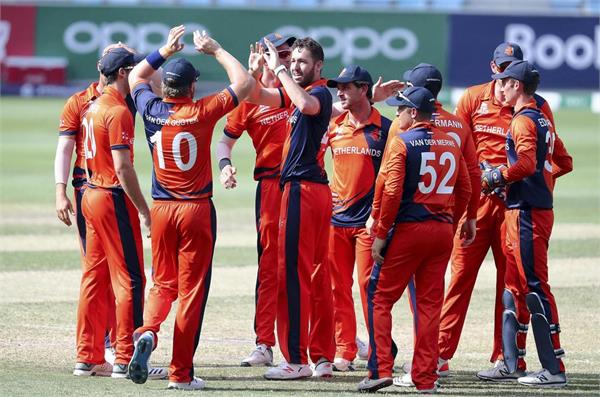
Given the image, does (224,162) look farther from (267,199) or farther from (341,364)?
(341,364)

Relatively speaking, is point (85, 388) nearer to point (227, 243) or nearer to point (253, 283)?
point (253, 283)

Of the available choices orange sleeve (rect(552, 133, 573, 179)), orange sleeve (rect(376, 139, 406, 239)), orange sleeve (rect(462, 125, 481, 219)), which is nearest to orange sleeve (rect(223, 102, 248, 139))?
orange sleeve (rect(376, 139, 406, 239))

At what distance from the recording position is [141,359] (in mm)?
7609

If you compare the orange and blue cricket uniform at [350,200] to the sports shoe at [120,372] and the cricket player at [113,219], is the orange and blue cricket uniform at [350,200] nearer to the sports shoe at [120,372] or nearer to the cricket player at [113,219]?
the cricket player at [113,219]

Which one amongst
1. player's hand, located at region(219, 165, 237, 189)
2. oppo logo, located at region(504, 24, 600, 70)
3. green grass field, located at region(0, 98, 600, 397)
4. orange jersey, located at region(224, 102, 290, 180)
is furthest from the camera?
oppo logo, located at region(504, 24, 600, 70)

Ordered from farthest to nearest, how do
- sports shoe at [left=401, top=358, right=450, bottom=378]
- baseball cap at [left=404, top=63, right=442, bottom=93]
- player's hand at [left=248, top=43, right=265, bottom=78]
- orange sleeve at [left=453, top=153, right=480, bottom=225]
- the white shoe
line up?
the white shoe, sports shoe at [left=401, top=358, right=450, bottom=378], baseball cap at [left=404, top=63, right=442, bottom=93], player's hand at [left=248, top=43, right=265, bottom=78], orange sleeve at [left=453, top=153, right=480, bottom=225]

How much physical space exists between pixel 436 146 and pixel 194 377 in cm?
229

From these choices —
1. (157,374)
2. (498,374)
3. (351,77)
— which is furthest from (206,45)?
(498,374)

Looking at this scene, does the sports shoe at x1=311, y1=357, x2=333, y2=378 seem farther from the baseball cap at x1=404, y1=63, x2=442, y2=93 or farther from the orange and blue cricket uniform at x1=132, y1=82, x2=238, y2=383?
the baseball cap at x1=404, y1=63, x2=442, y2=93

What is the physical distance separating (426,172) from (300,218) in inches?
41.2

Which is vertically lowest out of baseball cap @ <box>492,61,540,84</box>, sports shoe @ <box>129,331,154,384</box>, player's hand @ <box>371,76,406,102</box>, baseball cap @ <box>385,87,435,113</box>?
sports shoe @ <box>129,331,154,384</box>

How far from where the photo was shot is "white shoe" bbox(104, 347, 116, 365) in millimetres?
9102

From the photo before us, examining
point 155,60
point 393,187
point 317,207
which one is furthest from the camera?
point 317,207

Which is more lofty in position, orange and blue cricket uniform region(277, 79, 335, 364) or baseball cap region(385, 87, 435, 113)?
baseball cap region(385, 87, 435, 113)
